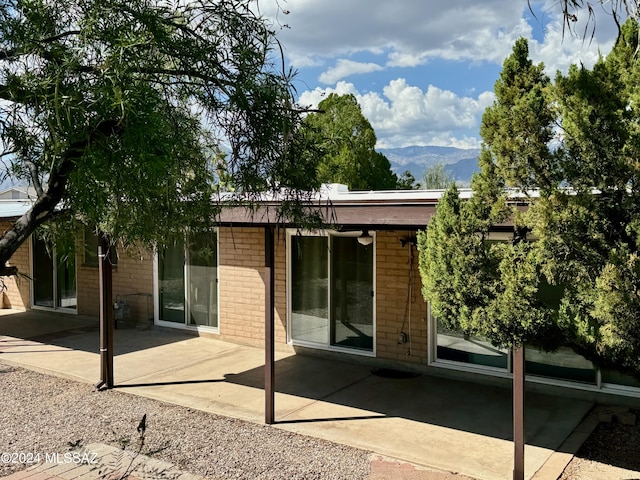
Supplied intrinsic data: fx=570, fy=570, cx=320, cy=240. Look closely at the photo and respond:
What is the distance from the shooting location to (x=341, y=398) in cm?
752

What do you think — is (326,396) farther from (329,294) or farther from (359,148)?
(359,148)

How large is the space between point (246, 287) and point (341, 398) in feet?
12.0

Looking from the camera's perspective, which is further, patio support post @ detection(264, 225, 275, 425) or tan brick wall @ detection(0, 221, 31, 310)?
tan brick wall @ detection(0, 221, 31, 310)

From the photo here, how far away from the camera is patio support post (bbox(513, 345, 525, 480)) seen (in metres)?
5.02

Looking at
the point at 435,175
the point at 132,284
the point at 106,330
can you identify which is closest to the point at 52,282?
the point at 132,284

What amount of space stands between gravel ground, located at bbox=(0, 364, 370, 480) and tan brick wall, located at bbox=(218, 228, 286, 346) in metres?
3.14

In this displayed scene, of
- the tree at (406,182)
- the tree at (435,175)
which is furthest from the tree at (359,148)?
the tree at (435,175)

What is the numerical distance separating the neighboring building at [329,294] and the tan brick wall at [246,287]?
0.02m

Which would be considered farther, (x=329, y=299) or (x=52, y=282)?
(x=52, y=282)

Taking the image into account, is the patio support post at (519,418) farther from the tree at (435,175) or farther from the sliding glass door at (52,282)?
the tree at (435,175)

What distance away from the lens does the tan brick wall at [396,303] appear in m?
8.67

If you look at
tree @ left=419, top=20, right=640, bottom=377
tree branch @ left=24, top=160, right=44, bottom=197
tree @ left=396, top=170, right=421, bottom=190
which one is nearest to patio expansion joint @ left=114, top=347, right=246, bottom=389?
tree @ left=419, top=20, right=640, bottom=377

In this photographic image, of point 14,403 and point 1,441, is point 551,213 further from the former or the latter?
point 14,403

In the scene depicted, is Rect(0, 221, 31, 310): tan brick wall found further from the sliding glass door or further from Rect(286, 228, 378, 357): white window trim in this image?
Rect(286, 228, 378, 357): white window trim
